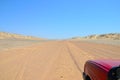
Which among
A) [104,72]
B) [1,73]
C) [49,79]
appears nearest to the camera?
[104,72]

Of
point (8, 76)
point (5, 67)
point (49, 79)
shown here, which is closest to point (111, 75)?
point (49, 79)

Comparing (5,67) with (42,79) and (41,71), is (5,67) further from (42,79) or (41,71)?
(42,79)

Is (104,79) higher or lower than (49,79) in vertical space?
higher

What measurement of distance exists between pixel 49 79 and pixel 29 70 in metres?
2.49

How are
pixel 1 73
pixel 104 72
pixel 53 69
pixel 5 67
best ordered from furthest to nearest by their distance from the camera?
pixel 5 67
pixel 53 69
pixel 1 73
pixel 104 72

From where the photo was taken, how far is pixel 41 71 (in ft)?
41.5

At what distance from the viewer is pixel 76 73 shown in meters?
12.1

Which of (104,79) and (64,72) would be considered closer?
(104,79)

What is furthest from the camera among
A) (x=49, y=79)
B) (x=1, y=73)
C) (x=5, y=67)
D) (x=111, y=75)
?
(x=5, y=67)

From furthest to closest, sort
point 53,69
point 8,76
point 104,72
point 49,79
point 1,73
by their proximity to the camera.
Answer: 1. point 53,69
2. point 1,73
3. point 8,76
4. point 49,79
5. point 104,72

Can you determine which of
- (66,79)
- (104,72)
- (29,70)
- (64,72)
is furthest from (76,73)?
(104,72)

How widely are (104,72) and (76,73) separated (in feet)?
25.7

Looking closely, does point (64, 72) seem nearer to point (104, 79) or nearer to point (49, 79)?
point (49, 79)

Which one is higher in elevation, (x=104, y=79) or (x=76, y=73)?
(x=104, y=79)
